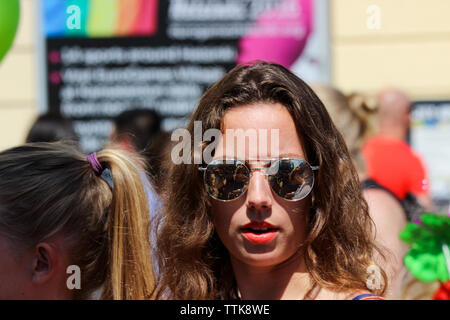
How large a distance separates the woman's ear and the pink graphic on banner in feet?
10.5

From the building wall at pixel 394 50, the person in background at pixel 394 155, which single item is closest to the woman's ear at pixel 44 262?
the person in background at pixel 394 155

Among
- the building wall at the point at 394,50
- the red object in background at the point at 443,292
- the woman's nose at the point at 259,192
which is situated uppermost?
the building wall at the point at 394,50

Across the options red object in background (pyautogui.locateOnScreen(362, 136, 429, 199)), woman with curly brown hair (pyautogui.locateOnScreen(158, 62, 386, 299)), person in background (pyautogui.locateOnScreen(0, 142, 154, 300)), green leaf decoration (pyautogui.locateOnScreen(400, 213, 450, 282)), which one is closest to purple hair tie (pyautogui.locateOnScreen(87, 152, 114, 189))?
person in background (pyautogui.locateOnScreen(0, 142, 154, 300))

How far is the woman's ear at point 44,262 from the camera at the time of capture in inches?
71.4

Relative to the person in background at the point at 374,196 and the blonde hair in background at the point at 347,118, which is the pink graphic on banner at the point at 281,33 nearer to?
the person in background at the point at 374,196

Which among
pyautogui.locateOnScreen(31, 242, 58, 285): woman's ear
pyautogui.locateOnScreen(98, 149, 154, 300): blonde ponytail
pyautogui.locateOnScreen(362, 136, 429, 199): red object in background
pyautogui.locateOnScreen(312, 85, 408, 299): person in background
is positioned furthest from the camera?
pyautogui.locateOnScreen(362, 136, 429, 199): red object in background

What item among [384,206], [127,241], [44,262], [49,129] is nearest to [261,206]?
[127,241]

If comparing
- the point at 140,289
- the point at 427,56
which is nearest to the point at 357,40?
the point at 427,56

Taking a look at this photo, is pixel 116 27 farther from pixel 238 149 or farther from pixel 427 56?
pixel 238 149

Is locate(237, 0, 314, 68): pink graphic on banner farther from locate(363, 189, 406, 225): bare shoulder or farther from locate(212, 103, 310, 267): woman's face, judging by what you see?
locate(212, 103, 310, 267): woman's face

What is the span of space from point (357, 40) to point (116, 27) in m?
1.67

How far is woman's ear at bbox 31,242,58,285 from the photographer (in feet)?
5.95

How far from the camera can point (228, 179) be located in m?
1.63

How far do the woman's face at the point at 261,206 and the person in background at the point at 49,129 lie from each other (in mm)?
1863
